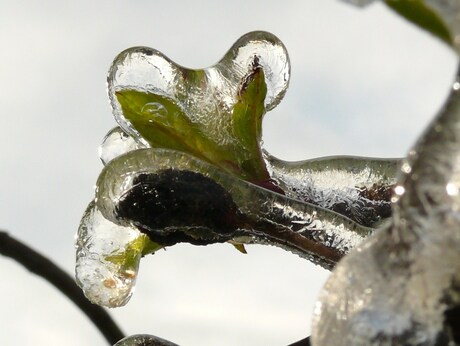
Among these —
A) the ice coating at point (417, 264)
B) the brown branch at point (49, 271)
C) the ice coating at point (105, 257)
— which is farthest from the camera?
the brown branch at point (49, 271)

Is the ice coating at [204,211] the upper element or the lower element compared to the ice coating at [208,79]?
lower

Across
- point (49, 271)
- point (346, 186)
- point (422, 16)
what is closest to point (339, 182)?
point (346, 186)

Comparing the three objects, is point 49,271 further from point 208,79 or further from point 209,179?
point 209,179

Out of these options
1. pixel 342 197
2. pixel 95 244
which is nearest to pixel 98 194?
pixel 95 244

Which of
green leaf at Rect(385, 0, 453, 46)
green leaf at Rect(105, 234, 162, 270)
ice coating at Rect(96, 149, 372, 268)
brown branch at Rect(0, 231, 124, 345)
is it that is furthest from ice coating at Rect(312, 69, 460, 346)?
brown branch at Rect(0, 231, 124, 345)

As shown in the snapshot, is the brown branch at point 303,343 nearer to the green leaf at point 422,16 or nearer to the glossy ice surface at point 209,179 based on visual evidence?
the glossy ice surface at point 209,179

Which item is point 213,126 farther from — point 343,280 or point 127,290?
point 343,280

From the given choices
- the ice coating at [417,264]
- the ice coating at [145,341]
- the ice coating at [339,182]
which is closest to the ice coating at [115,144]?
the ice coating at [339,182]
